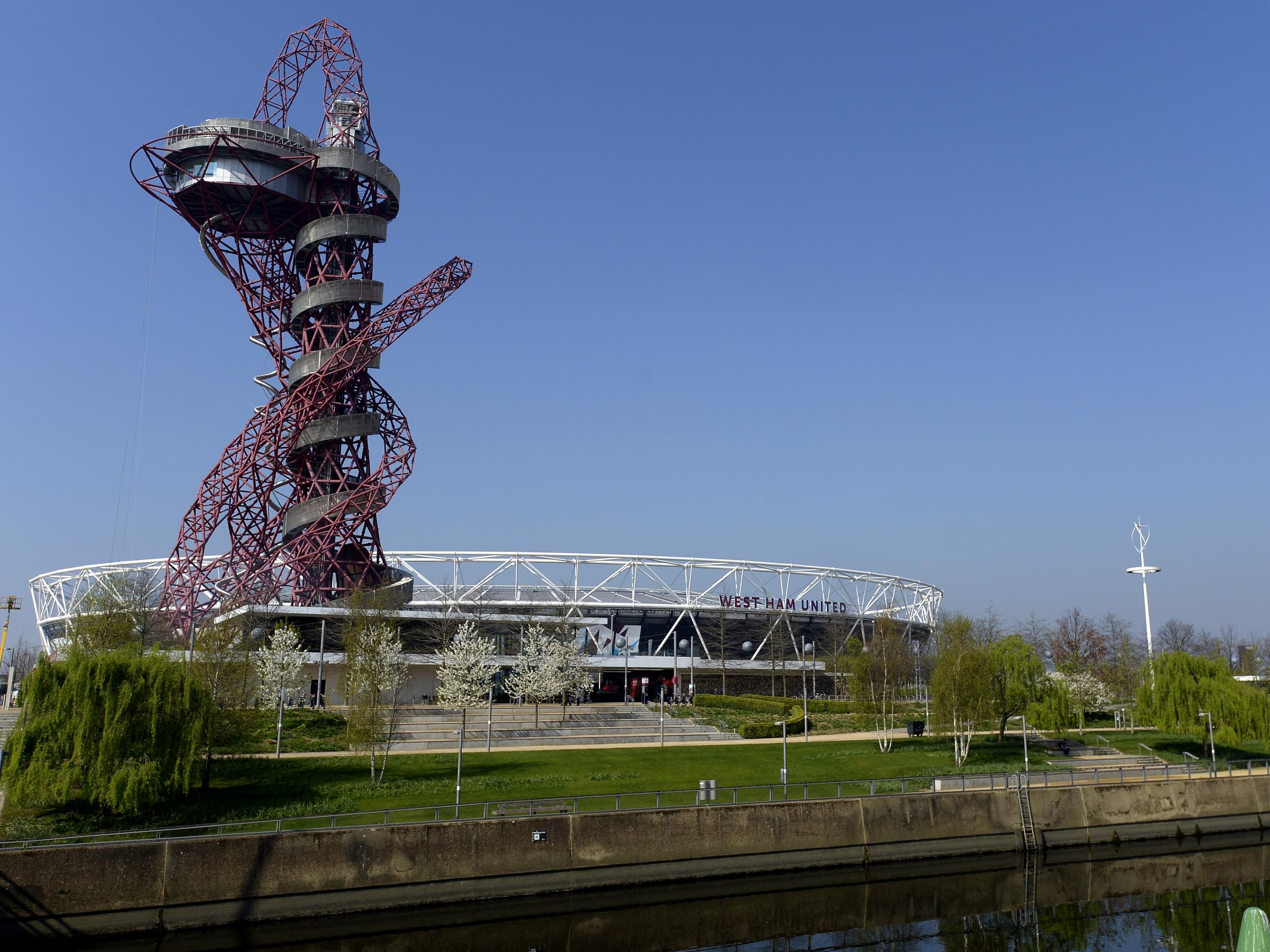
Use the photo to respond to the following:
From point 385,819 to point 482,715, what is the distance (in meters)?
23.3

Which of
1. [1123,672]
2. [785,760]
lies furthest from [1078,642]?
[785,760]

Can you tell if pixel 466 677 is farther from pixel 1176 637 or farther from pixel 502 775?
pixel 1176 637

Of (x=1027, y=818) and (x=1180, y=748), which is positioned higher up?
(x=1180, y=748)

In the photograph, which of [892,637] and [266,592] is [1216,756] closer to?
[892,637]

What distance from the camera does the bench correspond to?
28.2 meters

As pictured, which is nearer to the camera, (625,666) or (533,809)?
(533,809)

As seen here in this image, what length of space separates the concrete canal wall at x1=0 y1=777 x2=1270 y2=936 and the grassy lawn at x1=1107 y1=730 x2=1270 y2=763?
9.61 m

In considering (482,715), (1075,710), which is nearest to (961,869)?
(1075,710)

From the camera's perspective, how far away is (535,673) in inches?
2126

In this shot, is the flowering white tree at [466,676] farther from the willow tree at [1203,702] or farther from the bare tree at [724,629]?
the bare tree at [724,629]

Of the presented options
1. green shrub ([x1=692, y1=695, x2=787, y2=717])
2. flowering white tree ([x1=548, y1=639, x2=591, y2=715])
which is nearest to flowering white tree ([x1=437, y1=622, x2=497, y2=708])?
flowering white tree ([x1=548, y1=639, x2=591, y2=715])

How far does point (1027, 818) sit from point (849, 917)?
10.3 m

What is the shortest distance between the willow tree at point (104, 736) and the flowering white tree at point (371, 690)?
21.2ft

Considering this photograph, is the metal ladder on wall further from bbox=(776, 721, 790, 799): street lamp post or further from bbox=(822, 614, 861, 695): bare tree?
bbox=(822, 614, 861, 695): bare tree
